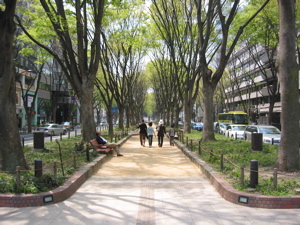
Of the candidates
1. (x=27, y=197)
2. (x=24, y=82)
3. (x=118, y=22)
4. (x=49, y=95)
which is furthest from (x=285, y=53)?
(x=49, y=95)

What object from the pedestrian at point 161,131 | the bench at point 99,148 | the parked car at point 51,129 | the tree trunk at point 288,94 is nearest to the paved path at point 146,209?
the tree trunk at point 288,94

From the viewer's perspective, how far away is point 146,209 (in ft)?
18.7

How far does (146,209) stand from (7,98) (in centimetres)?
470

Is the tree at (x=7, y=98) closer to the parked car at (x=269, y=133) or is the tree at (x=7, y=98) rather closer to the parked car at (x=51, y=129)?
the parked car at (x=269, y=133)

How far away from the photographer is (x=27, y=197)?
587 centimetres

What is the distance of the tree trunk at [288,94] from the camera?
805 centimetres

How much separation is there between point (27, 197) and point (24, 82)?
1748 inches

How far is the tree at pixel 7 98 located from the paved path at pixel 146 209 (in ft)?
6.57

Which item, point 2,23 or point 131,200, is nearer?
point 131,200

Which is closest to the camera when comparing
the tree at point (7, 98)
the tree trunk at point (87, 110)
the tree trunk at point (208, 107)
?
the tree at point (7, 98)

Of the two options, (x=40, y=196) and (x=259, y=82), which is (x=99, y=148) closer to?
(x=40, y=196)

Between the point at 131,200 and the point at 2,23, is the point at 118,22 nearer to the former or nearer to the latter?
the point at 2,23

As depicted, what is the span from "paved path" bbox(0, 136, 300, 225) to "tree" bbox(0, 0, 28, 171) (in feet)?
6.57

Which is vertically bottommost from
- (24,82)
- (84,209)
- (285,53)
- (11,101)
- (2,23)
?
(84,209)
